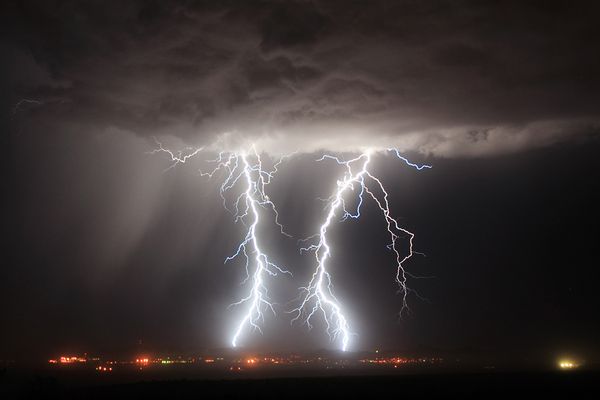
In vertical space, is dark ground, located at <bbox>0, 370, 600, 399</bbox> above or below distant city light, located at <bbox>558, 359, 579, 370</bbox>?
below

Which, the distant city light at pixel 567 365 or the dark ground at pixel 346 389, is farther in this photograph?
the distant city light at pixel 567 365

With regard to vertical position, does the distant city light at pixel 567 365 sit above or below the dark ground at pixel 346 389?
above

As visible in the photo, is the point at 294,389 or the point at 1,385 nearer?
the point at 294,389

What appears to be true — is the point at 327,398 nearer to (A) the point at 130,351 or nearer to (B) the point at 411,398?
(B) the point at 411,398

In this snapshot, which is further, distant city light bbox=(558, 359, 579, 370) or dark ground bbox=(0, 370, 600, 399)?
distant city light bbox=(558, 359, 579, 370)

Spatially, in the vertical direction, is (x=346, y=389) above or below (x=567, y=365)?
below

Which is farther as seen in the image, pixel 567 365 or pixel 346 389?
pixel 567 365

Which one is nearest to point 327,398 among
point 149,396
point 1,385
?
point 149,396

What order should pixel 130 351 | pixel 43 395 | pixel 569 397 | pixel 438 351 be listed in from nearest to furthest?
pixel 569 397, pixel 43 395, pixel 130 351, pixel 438 351
